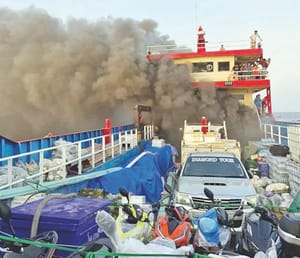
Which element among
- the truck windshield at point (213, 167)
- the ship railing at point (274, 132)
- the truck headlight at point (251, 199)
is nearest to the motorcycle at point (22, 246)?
the truck headlight at point (251, 199)

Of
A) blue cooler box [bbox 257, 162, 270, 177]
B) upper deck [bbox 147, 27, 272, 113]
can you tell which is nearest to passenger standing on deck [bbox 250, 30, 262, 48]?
upper deck [bbox 147, 27, 272, 113]

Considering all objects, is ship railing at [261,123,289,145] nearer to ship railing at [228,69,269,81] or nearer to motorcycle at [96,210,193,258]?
ship railing at [228,69,269,81]

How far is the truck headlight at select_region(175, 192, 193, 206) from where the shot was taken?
216 inches

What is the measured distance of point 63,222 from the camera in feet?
8.05

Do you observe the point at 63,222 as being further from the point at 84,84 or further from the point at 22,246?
the point at 84,84

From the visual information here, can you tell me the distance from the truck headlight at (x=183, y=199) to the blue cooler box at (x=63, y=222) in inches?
114

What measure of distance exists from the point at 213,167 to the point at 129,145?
5.68 m

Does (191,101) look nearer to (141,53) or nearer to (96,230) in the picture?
(141,53)

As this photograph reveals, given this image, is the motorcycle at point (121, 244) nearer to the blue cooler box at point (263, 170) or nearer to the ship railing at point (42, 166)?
the ship railing at point (42, 166)

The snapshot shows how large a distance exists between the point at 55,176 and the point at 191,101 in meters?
13.1

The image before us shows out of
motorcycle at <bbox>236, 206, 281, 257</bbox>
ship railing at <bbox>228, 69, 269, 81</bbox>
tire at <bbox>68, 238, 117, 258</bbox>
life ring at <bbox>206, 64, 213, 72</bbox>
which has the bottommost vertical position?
motorcycle at <bbox>236, 206, 281, 257</bbox>

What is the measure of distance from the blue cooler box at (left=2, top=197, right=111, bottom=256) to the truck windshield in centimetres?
406

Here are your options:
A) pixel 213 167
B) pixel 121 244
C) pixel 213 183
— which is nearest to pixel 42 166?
pixel 213 183

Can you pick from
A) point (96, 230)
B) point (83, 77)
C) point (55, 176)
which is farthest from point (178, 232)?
point (83, 77)
